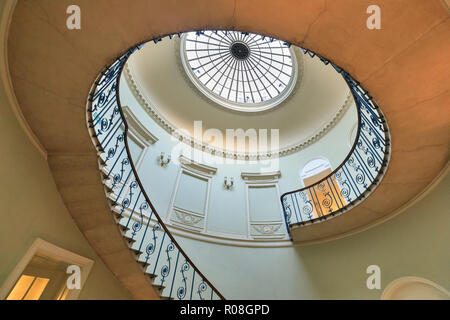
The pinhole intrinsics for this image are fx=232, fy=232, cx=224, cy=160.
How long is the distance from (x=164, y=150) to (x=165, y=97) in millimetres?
2307

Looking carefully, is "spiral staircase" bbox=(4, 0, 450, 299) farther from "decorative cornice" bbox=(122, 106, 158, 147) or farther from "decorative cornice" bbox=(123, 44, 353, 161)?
"decorative cornice" bbox=(123, 44, 353, 161)

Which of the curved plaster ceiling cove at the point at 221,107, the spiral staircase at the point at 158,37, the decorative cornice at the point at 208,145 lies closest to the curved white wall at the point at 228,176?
the decorative cornice at the point at 208,145

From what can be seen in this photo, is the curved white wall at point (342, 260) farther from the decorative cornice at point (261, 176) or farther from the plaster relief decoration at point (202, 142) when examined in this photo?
the plaster relief decoration at point (202, 142)

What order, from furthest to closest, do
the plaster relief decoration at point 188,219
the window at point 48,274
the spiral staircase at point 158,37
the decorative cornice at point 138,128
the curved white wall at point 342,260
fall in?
the decorative cornice at point 138,128, the plaster relief decoration at point 188,219, the curved white wall at point 342,260, the window at point 48,274, the spiral staircase at point 158,37

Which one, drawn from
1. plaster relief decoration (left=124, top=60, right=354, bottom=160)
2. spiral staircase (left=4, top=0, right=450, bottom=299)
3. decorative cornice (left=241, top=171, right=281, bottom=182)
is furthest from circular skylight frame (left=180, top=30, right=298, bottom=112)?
spiral staircase (left=4, top=0, right=450, bottom=299)

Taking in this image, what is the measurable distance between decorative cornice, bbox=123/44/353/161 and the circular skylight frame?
6.42 feet

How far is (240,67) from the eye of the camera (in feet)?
33.0

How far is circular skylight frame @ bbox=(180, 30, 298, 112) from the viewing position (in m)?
9.20

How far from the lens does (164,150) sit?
7.99m

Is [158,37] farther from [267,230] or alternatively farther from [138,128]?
[267,230]

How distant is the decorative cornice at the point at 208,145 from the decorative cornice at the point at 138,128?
3.12 feet

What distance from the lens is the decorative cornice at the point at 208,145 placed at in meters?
8.01

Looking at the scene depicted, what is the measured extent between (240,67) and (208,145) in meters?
3.71
